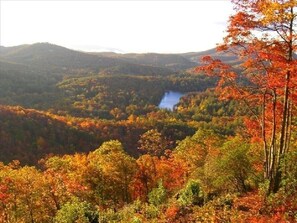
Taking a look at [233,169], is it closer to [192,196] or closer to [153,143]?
[192,196]

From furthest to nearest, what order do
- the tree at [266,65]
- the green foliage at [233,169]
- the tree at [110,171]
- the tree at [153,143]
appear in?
the tree at [153,143]
the tree at [110,171]
the green foliage at [233,169]
the tree at [266,65]

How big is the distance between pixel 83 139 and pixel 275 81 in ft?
486

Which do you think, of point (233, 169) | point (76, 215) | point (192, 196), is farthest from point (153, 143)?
point (76, 215)

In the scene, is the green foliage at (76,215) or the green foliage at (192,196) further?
the green foliage at (192,196)

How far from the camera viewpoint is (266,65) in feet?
89.1

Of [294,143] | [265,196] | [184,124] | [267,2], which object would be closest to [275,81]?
[267,2]

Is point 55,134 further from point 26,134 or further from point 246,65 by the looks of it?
point 246,65

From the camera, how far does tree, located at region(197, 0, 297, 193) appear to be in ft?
78.7

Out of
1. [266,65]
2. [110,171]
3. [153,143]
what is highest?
[266,65]

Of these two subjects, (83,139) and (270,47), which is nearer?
(270,47)

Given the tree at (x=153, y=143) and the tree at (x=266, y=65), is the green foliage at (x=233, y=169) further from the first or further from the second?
the tree at (x=153, y=143)

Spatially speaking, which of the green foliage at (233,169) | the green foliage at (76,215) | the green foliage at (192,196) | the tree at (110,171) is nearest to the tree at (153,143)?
the tree at (110,171)

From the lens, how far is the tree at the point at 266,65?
2400 centimetres

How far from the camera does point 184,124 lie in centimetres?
19450
